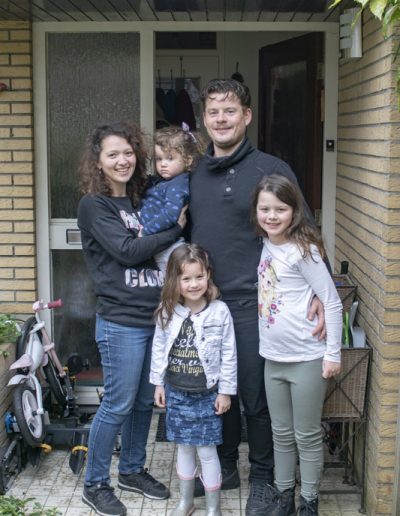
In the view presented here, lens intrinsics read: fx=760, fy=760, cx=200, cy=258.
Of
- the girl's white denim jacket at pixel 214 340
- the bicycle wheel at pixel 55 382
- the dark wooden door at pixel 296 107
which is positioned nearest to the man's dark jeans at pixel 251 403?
the girl's white denim jacket at pixel 214 340

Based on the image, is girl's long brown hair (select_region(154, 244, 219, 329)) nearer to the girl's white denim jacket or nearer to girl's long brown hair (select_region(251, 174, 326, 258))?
the girl's white denim jacket

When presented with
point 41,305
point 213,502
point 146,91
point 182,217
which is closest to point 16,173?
point 41,305

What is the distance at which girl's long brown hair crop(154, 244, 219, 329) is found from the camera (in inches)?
127

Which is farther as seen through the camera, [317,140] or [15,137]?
[317,140]

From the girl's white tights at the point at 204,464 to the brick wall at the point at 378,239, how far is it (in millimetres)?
710

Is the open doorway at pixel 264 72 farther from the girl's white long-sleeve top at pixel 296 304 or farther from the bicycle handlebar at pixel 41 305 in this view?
the girl's white long-sleeve top at pixel 296 304

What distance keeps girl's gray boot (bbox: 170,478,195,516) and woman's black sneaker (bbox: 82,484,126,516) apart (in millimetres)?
261

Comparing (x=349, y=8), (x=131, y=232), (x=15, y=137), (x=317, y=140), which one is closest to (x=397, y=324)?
(x=131, y=232)

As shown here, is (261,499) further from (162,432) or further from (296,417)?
(162,432)

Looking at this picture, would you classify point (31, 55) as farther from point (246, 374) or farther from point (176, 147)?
point (246, 374)

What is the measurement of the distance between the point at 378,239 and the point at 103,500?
68.8 inches

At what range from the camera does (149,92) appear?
4.52m

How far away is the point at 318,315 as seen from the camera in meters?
3.16

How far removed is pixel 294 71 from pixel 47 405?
2.97m
